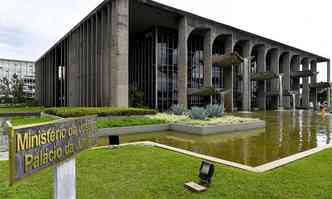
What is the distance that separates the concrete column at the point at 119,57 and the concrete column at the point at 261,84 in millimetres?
28433

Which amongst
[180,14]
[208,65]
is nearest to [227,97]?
[208,65]

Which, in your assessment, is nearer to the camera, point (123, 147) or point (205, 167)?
point (205, 167)

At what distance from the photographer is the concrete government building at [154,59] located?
24.3m

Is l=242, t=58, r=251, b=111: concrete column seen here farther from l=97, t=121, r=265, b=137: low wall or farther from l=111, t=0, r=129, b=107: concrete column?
l=97, t=121, r=265, b=137: low wall

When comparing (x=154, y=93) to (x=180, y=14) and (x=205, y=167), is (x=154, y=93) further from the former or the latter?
(x=205, y=167)

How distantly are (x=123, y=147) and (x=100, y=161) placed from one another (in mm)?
1841

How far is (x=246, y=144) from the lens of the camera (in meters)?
9.77

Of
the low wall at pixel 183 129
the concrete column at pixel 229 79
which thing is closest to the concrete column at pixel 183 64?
the concrete column at pixel 229 79

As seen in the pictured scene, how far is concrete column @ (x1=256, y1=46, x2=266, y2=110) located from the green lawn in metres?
38.9

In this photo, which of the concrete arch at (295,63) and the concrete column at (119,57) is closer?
the concrete column at (119,57)

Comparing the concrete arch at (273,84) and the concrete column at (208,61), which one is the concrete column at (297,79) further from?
the concrete column at (208,61)

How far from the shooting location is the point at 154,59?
112 feet

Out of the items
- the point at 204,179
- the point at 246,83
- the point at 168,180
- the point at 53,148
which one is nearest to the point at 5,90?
the point at 246,83

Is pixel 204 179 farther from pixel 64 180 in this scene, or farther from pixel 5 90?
pixel 5 90
